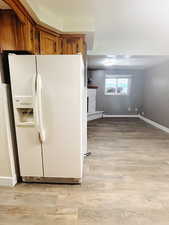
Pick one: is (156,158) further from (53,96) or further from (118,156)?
(53,96)

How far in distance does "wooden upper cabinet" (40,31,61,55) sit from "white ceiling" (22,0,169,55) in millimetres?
196

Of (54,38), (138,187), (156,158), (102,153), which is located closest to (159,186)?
(138,187)

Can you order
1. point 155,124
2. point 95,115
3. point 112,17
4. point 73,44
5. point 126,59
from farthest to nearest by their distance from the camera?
1. point 95,115
2. point 155,124
3. point 126,59
4. point 73,44
5. point 112,17

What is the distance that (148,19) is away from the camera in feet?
7.55

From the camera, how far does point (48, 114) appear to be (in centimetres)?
184

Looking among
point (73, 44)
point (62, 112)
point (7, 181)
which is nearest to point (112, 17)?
point (73, 44)

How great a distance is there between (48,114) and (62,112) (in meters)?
0.19

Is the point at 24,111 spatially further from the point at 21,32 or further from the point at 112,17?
the point at 112,17

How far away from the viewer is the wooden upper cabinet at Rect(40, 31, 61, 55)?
86.0 inches

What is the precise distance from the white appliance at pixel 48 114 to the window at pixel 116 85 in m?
4.97

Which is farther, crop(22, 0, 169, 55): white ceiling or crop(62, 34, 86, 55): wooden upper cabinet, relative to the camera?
crop(62, 34, 86, 55): wooden upper cabinet

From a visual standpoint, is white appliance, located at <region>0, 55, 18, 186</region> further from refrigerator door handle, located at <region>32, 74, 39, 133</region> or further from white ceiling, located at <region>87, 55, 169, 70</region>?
white ceiling, located at <region>87, 55, 169, 70</region>

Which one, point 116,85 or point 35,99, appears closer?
point 35,99

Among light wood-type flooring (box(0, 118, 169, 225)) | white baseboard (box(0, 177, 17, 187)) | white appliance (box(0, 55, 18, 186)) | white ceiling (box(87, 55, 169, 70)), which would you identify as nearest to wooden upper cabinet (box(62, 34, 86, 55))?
white appliance (box(0, 55, 18, 186))
